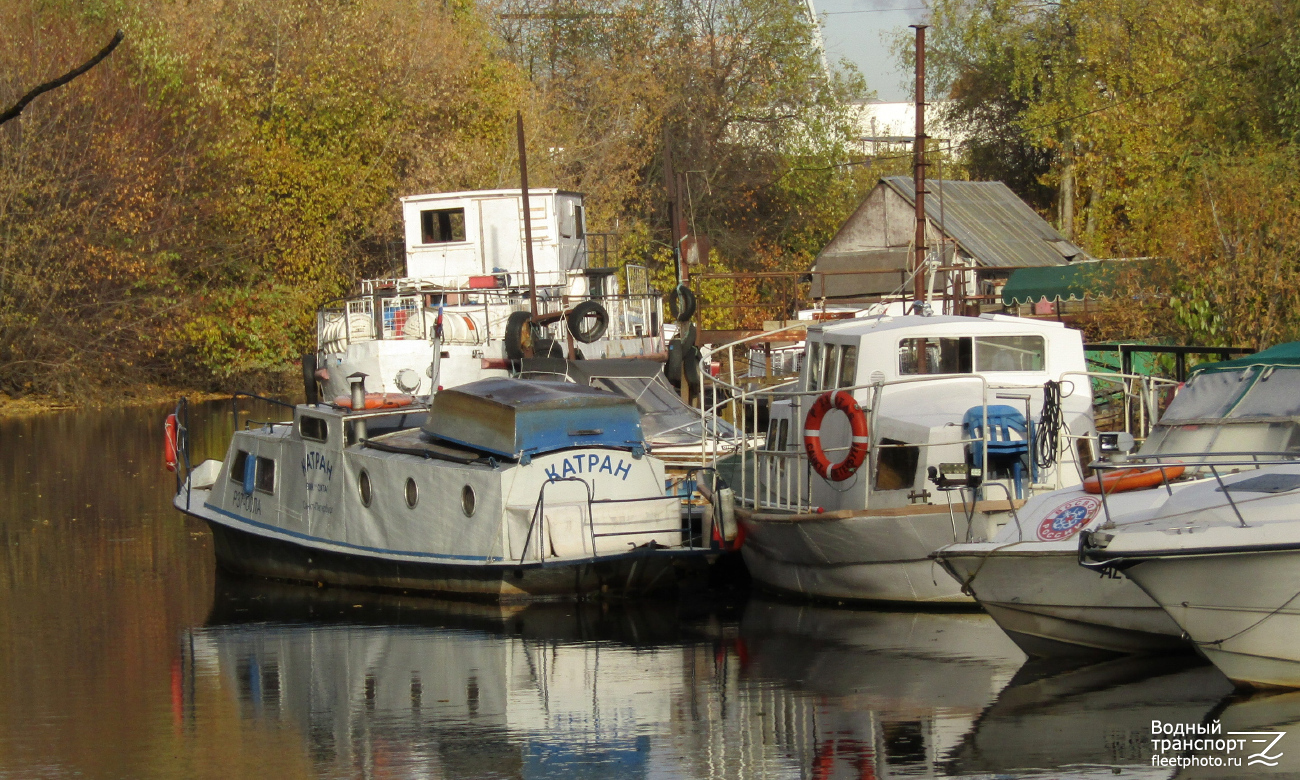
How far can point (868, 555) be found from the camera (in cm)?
1434

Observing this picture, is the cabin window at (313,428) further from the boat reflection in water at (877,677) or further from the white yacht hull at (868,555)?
the boat reflection in water at (877,677)

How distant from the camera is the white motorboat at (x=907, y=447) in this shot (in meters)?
13.9

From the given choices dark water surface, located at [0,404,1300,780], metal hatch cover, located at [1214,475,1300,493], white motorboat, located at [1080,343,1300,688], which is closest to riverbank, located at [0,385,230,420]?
dark water surface, located at [0,404,1300,780]

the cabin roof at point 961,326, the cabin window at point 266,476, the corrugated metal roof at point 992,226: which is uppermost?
the corrugated metal roof at point 992,226

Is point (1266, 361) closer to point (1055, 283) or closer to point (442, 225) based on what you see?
point (1055, 283)

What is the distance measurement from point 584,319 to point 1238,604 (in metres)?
23.2

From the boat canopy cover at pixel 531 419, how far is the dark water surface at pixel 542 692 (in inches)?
65.0

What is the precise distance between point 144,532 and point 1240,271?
18.8 m

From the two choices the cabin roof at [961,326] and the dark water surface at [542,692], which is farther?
the cabin roof at [961,326]

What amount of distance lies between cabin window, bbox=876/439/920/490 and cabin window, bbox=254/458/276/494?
22.9 feet

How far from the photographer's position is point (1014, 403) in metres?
14.9

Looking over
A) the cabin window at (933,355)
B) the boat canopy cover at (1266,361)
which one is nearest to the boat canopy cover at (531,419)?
the cabin window at (933,355)

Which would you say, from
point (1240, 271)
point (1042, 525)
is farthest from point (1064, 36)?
point (1042, 525)

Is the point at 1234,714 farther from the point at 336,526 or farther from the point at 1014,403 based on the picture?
the point at 336,526
